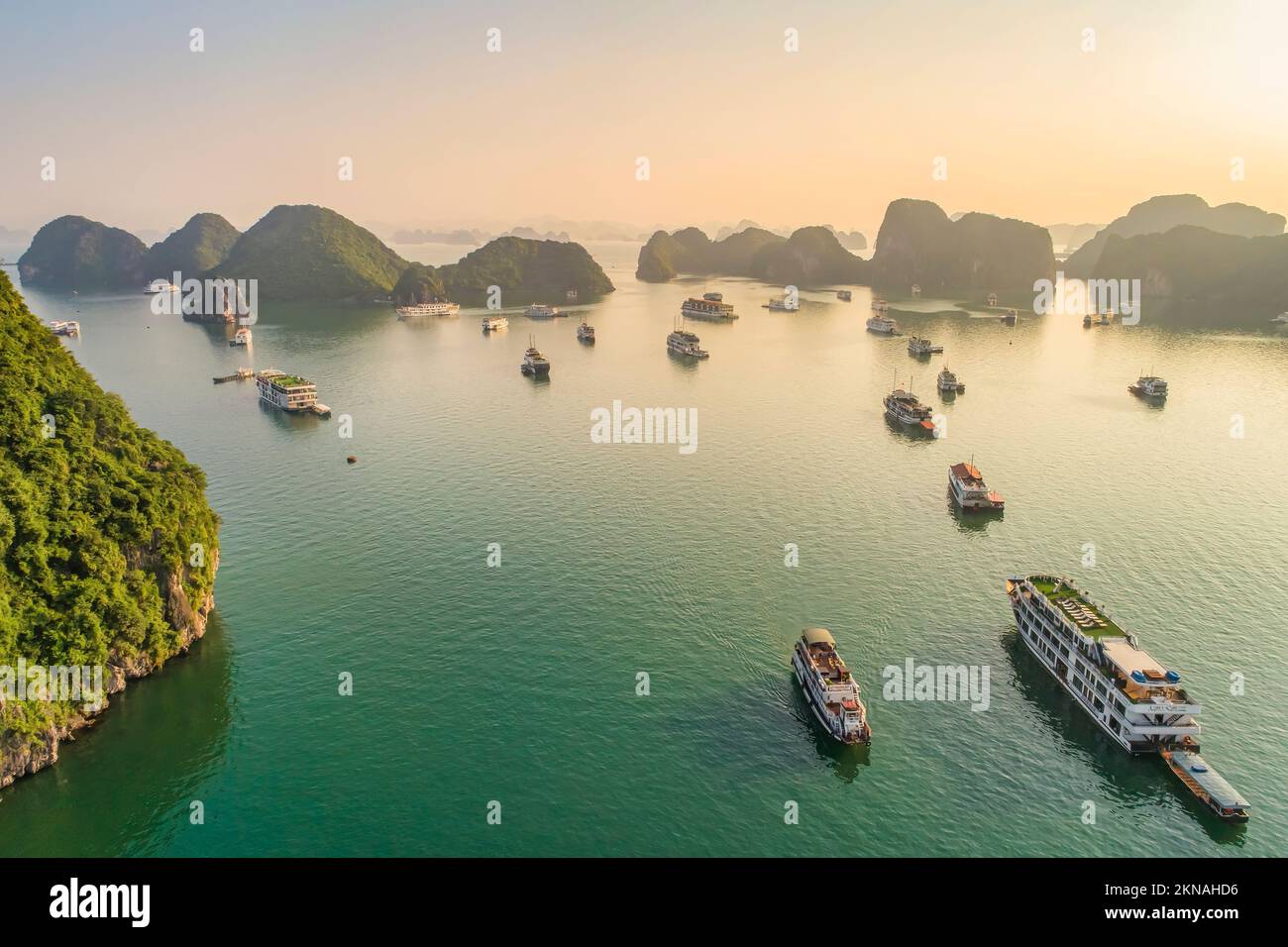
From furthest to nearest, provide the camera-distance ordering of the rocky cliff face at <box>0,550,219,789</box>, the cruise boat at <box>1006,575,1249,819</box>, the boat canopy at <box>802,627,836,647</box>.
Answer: the boat canopy at <box>802,627,836,647</box> < the cruise boat at <box>1006,575,1249,819</box> < the rocky cliff face at <box>0,550,219,789</box>

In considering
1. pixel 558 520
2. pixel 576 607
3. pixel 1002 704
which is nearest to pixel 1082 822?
pixel 1002 704

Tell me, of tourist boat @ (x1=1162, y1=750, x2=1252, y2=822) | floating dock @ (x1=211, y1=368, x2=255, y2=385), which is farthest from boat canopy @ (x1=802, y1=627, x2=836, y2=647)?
Answer: floating dock @ (x1=211, y1=368, x2=255, y2=385)

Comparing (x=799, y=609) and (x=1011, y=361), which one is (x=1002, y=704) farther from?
(x=1011, y=361)

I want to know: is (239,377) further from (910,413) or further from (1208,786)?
(1208,786)

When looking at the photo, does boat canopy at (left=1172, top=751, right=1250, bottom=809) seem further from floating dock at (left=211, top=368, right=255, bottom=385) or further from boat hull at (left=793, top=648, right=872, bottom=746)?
floating dock at (left=211, top=368, right=255, bottom=385)

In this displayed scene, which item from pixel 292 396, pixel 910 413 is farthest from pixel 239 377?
pixel 910 413

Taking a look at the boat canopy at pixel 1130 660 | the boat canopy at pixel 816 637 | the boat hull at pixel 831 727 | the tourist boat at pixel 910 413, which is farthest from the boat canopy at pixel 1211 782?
the tourist boat at pixel 910 413
